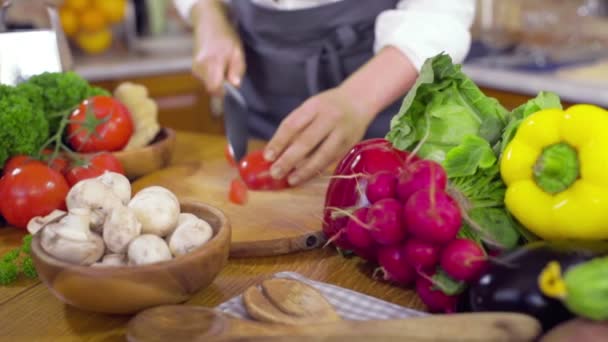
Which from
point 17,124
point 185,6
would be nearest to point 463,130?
point 17,124

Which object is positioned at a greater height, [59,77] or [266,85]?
[59,77]

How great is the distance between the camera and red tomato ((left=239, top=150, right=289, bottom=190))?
3.63ft

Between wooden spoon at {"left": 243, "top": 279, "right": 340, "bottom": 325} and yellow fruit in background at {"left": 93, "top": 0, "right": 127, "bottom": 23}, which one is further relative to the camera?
yellow fruit in background at {"left": 93, "top": 0, "right": 127, "bottom": 23}

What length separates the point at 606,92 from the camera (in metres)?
1.74

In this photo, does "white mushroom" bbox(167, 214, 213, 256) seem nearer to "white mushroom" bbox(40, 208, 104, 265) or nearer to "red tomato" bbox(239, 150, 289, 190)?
"white mushroom" bbox(40, 208, 104, 265)

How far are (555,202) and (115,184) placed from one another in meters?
0.48

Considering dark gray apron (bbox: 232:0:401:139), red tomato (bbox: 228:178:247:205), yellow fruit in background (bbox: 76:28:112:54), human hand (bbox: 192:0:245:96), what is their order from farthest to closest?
yellow fruit in background (bbox: 76:28:112:54) < dark gray apron (bbox: 232:0:401:139) < human hand (bbox: 192:0:245:96) < red tomato (bbox: 228:178:247:205)

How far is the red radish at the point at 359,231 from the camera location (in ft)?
2.52

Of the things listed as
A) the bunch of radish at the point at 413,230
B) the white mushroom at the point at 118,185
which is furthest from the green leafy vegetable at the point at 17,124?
the bunch of radish at the point at 413,230

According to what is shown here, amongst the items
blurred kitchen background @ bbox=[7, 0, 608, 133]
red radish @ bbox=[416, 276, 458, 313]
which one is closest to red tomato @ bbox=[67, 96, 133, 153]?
red radish @ bbox=[416, 276, 458, 313]

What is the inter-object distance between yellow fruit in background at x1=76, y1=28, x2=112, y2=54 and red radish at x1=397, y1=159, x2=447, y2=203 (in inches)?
78.8

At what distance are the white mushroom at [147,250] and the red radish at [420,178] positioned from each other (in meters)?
0.25

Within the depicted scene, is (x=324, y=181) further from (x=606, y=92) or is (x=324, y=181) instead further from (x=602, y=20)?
(x=602, y=20)

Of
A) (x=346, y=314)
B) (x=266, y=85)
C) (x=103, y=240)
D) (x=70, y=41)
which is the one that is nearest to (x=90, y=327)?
(x=103, y=240)
